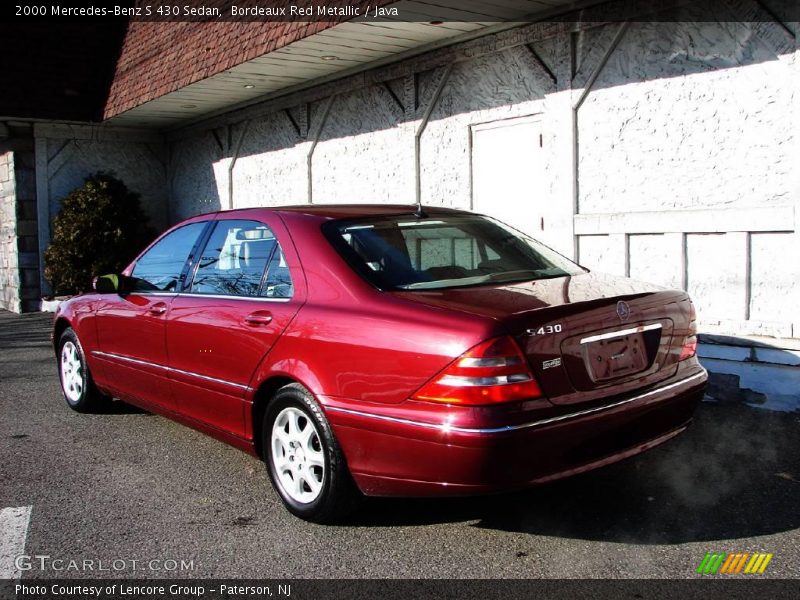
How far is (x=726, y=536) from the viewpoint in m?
A: 3.68

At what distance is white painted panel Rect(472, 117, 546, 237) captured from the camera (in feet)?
27.7

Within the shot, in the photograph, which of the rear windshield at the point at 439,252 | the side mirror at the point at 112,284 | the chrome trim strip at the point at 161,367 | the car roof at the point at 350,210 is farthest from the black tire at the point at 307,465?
the side mirror at the point at 112,284

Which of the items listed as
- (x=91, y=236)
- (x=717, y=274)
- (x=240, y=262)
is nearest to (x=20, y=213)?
(x=91, y=236)

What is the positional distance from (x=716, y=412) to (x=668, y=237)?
1875 mm

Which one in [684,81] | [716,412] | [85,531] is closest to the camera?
[85,531]

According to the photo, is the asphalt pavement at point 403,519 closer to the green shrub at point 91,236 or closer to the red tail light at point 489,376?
the red tail light at point 489,376

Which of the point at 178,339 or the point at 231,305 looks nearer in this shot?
the point at 231,305

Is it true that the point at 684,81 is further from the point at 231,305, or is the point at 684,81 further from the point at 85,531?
the point at 85,531

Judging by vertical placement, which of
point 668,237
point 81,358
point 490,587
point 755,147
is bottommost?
point 490,587

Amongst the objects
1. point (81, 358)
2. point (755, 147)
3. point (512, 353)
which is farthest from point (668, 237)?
point (81, 358)

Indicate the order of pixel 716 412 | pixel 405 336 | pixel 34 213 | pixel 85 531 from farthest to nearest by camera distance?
pixel 34 213 < pixel 716 412 < pixel 85 531 < pixel 405 336

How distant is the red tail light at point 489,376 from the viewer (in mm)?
3250

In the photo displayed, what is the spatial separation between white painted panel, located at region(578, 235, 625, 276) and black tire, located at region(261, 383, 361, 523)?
4.24m

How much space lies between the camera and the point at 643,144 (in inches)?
288
